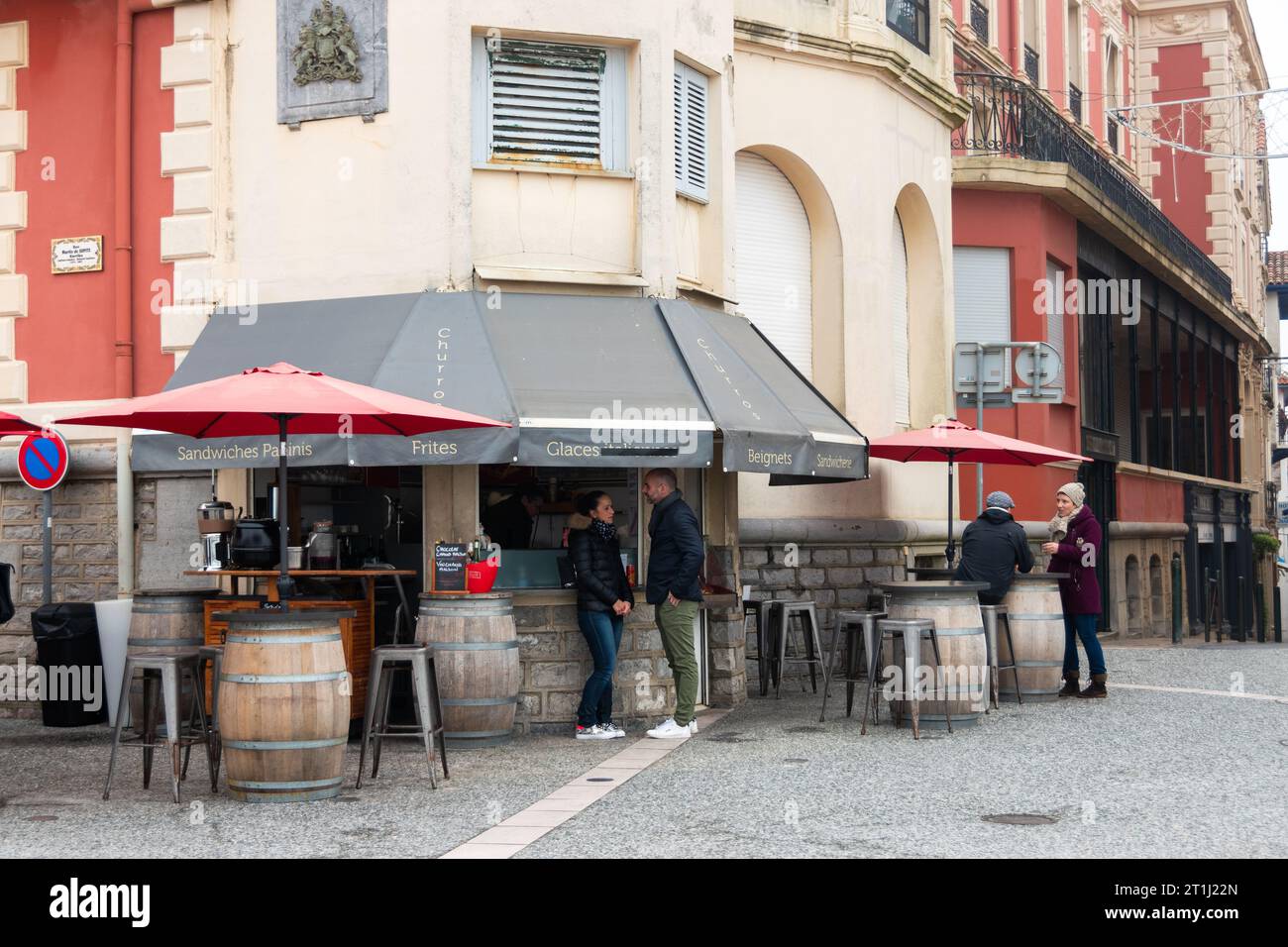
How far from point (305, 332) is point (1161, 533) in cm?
1930

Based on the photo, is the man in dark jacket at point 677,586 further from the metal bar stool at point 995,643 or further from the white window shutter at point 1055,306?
the white window shutter at point 1055,306

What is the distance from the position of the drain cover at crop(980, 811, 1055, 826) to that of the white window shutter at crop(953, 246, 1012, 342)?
40.9ft

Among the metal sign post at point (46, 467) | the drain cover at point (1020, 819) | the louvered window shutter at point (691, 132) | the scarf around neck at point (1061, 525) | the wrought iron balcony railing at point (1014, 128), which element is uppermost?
the wrought iron balcony railing at point (1014, 128)

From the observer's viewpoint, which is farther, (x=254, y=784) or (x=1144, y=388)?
(x=1144, y=388)

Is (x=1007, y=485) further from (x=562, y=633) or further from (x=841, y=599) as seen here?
(x=562, y=633)

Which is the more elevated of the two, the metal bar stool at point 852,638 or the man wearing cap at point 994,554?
the man wearing cap at point 994,554

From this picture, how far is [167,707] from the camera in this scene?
9.19 m

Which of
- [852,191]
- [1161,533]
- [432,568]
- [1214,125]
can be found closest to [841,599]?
[852,191]

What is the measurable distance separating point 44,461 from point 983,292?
38.3 feet

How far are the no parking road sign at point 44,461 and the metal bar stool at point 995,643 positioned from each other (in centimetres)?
A: 744

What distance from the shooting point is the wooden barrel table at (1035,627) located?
13.4 metres

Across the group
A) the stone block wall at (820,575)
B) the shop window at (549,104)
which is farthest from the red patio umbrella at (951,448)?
the shop window at (549,104)

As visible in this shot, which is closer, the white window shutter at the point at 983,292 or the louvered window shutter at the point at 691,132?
the louvered window shutter at the point at 691,132

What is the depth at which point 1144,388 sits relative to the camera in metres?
33.0
